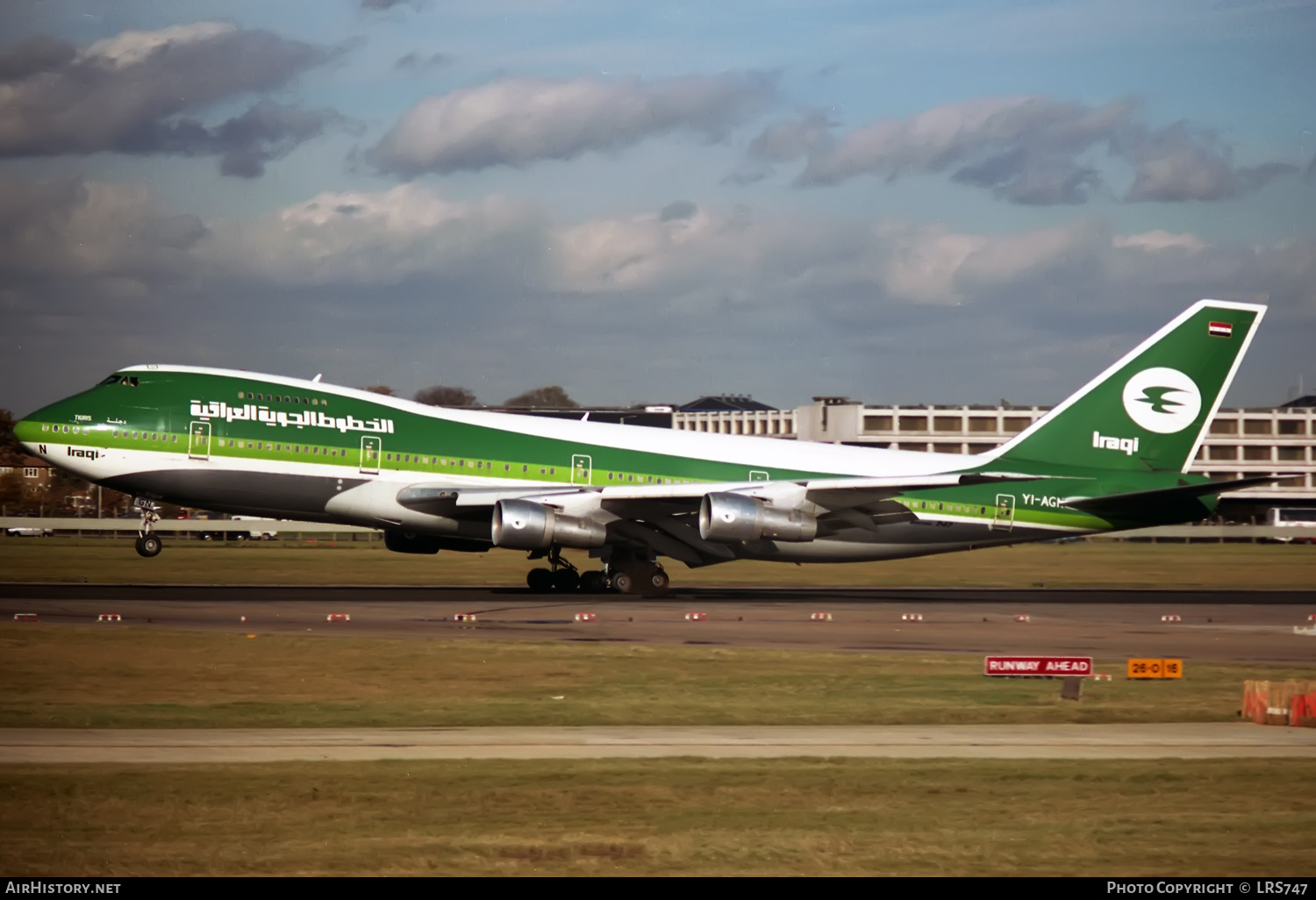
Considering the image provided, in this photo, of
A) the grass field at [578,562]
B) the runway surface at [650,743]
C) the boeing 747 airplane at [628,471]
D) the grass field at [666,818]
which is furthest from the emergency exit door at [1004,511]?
the grass field at [666,818]

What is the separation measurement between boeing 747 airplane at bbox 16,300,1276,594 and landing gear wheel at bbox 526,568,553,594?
92 millimetres

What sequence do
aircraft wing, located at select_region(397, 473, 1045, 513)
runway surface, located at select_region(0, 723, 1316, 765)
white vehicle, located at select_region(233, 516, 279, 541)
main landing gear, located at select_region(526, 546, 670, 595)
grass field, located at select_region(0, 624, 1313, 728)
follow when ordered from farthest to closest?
white vehicle, located at select_region(233, 516, 279, 541) < main landing gear, located at select_region(526, 546, 670, 595) < aircraft wing, located at select_region(397, 473, 1045, 513) < grass field, located at select_region(0, 624, 1313, 728) < runway surface, located at select_region(0, 723, 1316, 765)

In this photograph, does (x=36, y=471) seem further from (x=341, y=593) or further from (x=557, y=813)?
(x=557, y=813)

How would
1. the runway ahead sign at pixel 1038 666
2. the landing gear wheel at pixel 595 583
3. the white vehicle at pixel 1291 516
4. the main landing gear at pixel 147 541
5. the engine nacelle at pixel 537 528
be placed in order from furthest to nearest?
the white vehicle at pixel 1291 516
the main landing gear at pixel 147 541
the landing gear wheel at pixel 595 583
the engine nacelle at pixel 537 528
the runway ahead sign at pixel 1038 666

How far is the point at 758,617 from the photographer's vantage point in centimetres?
3291

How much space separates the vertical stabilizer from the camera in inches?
1677

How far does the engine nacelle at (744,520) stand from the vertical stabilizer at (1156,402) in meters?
8.25

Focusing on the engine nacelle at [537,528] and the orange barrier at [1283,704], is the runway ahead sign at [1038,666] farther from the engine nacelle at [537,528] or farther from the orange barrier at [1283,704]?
the engine nacelle at [537,528]

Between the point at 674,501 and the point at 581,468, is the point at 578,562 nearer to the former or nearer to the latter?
the point at 581,468

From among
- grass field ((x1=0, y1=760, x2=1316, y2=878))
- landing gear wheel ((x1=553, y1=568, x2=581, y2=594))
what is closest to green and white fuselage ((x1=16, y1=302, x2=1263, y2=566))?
landing gear wheel ((x1=553, y1=568, x2=581, y2=594))

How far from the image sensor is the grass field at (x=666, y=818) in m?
10.4

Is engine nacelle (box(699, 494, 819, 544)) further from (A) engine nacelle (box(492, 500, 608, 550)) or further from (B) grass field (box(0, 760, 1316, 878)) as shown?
(B) grass field (box(0, 760, 1316, 878))
